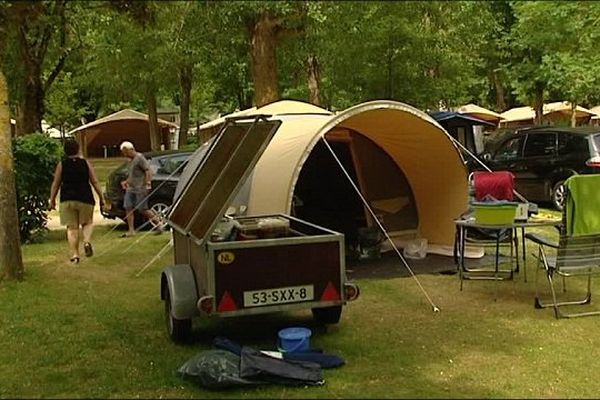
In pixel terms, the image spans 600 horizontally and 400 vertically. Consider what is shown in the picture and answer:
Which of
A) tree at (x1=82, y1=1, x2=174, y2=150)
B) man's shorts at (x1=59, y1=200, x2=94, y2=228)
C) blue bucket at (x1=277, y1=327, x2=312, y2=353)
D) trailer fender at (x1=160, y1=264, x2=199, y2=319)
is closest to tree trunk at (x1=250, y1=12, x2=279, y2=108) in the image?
tree at (x1=82, y1=1, x2=174, y2=150)


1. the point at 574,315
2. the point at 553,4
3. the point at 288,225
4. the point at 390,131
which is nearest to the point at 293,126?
the point at 390,131

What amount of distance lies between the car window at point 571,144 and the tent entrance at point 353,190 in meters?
4.84

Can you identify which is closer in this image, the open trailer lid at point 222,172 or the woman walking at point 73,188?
the open trailer lid at point 222,172

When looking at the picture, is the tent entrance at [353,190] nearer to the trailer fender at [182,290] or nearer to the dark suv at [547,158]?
the trailer fender at [182,290]

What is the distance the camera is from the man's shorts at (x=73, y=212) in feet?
31.7

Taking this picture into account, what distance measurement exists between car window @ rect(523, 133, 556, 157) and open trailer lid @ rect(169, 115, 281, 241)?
30.6 ft

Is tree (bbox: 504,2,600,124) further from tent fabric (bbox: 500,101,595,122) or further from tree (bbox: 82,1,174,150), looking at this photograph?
tent fabric (bbox: 500,101,595,122)

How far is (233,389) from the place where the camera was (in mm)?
4820

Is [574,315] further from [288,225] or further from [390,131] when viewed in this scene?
[390,131]

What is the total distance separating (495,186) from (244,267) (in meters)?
4.52

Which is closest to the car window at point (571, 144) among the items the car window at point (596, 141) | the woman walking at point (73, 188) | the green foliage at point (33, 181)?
the car window at point (596, 141)

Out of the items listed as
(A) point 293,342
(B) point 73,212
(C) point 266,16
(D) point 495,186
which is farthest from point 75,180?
(D) point 495,186

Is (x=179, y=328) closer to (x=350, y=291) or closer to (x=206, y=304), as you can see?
(x=206, y=304)

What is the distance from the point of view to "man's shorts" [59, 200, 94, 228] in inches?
380
